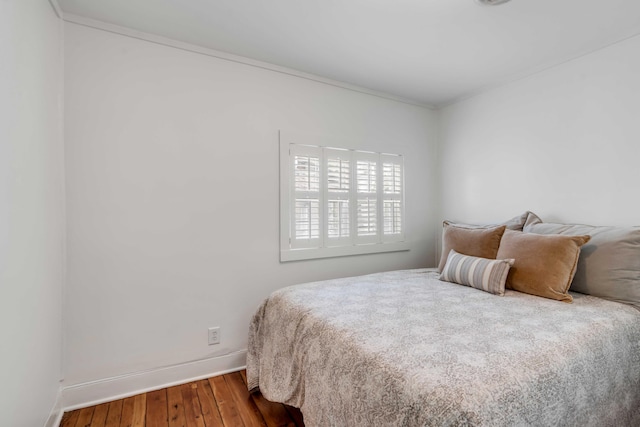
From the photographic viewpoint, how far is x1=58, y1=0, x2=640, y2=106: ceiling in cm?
172

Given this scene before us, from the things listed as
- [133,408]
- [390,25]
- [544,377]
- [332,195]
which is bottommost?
[133,408]

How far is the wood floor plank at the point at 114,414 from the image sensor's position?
171 centimetres

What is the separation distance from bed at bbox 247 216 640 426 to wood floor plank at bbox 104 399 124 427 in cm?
77

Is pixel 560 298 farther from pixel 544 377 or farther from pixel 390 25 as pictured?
pixel 390 25

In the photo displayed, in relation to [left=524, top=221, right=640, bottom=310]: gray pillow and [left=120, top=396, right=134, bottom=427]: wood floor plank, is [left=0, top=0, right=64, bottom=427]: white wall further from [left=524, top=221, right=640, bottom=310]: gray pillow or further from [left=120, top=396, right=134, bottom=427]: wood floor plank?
[left=524, top=221, right=640, bottom=310]: gray pillow

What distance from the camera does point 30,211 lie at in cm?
136

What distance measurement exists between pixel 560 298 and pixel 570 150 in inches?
48.6

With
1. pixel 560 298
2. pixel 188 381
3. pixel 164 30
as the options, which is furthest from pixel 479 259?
pixel 164 30

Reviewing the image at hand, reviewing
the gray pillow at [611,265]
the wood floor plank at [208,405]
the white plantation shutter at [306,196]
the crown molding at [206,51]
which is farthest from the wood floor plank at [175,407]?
the gray pillow at [611,265]

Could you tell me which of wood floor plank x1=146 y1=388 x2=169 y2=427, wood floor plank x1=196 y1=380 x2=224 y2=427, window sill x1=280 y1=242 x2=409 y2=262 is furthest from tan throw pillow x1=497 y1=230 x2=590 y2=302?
wood floor plank x1=146 y1=388 x2=169 y2=427

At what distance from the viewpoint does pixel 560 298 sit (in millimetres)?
1768

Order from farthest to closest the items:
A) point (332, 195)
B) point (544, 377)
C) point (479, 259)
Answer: point (332, 195) → point (479, 259) → point (544, 377)

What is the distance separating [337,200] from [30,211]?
2.04 metres

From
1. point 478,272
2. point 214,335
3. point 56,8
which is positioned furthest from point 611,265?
point 56,8
